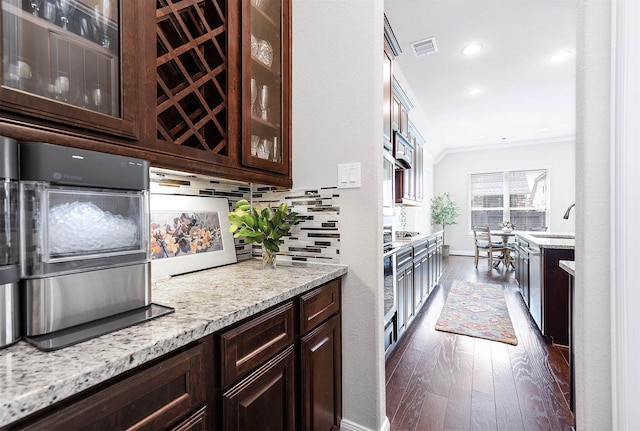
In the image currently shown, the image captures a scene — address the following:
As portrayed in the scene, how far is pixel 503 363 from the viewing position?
2.24 metres

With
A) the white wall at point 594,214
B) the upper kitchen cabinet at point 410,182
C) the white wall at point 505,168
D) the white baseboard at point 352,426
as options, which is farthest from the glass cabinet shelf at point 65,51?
the white wall at point 505,168

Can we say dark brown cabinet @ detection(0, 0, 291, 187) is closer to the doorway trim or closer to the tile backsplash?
the tile backsplash

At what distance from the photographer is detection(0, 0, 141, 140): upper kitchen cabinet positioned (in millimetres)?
707

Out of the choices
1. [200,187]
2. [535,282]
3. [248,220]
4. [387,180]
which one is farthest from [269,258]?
[535,282]

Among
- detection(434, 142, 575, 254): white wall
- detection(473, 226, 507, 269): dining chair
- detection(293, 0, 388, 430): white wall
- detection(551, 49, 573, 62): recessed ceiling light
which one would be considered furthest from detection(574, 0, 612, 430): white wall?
detection(434, 142, 575, 254): white wall

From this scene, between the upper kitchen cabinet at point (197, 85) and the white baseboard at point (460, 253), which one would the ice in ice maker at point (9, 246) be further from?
the white baseboard at point (460, 253)

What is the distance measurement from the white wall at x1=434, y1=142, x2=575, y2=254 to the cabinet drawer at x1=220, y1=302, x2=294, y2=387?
8023 mm

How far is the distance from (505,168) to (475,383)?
23.3ft

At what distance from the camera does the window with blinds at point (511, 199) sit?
7.22m

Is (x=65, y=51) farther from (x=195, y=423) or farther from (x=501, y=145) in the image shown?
(x=501, y=145)

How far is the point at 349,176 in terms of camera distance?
1482 millimetres

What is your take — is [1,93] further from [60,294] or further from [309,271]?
[309,271]

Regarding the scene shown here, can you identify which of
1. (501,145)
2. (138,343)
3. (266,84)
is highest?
(501,145)

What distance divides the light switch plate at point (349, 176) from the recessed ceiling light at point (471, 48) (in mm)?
2650
